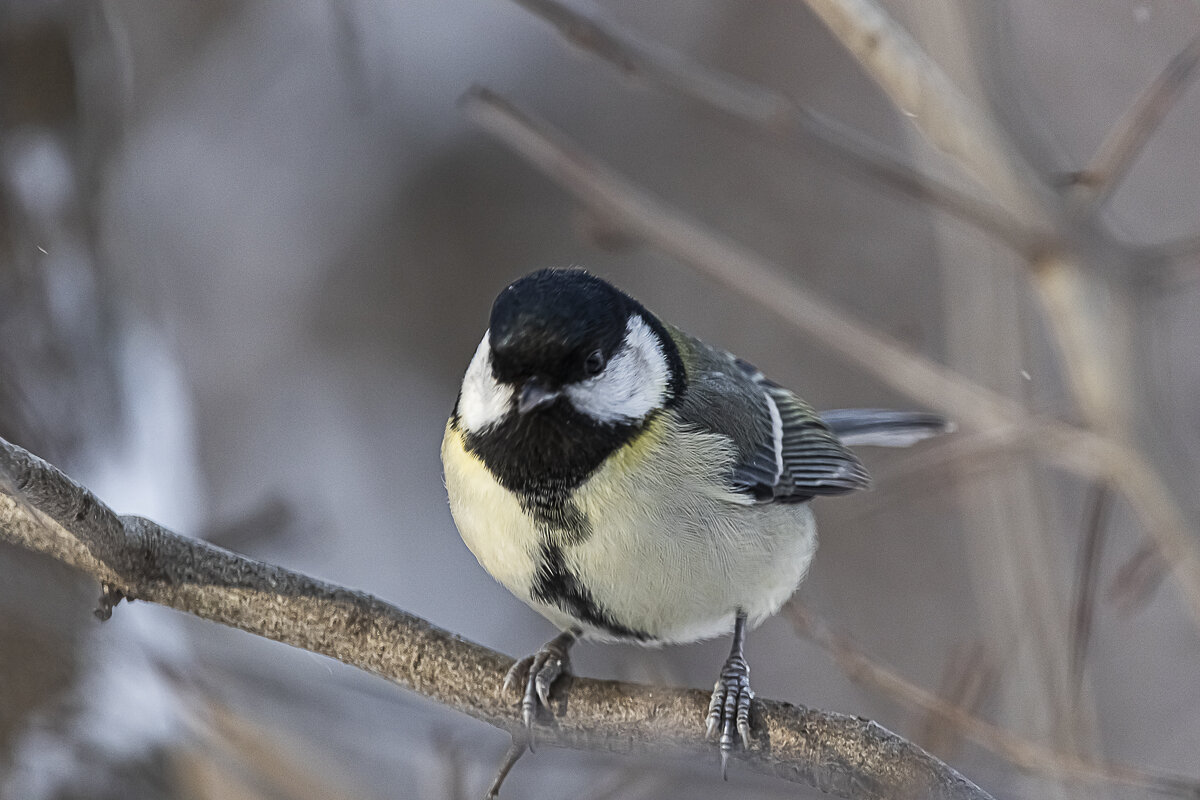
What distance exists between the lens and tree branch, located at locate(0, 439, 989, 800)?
4.67 feet

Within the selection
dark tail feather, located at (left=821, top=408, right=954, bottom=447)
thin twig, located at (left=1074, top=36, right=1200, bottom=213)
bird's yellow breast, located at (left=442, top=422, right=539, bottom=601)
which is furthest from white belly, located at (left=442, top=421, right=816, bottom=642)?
dark tail feather, located at (left=821, top=408, right=954, bottom=447)

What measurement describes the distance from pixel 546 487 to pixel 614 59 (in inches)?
26.8

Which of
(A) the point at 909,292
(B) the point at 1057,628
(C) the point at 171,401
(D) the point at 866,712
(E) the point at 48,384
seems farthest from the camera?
(A) the point at 909,292

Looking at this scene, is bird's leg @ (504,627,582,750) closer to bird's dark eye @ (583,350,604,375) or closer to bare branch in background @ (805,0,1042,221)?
bird's dark eye @ (583,350,604,375)

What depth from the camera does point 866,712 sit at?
4.03 meters

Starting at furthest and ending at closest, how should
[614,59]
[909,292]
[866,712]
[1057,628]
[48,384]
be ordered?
[909,292], [866,712], [48,384], [1057,628], [614,59]

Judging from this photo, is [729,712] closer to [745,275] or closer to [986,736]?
[986,736]

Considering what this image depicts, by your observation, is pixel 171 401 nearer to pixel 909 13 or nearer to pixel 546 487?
pixel 546 487

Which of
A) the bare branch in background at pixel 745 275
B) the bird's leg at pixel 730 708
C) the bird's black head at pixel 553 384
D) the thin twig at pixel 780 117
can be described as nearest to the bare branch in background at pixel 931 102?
the thin twig at pixel 780 117

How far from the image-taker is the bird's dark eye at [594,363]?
175cm

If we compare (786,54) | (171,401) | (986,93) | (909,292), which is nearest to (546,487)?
(986,93)

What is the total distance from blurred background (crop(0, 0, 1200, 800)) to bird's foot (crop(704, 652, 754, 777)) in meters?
0.13

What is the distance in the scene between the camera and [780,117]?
1748 millimetres

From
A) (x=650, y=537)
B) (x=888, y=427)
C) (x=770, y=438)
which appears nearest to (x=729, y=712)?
(x=650, y=537)
